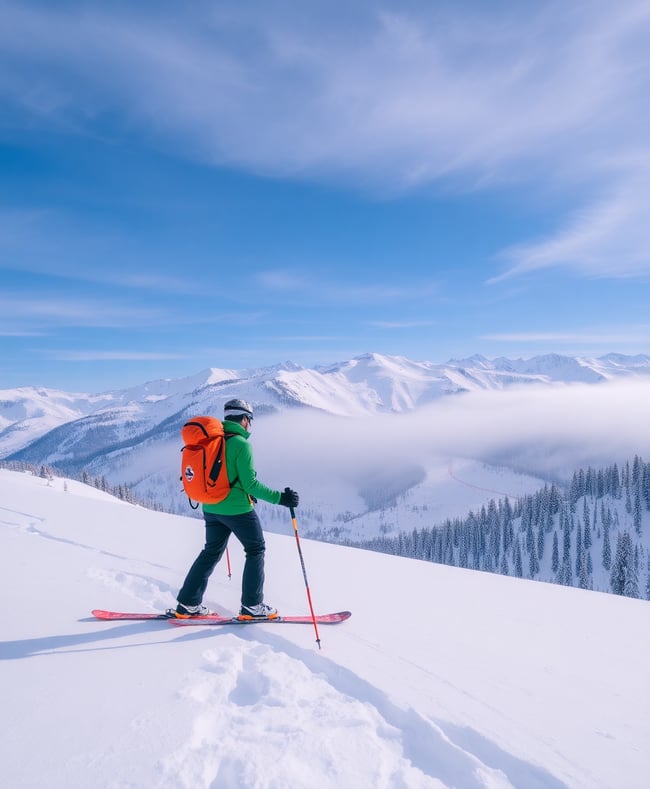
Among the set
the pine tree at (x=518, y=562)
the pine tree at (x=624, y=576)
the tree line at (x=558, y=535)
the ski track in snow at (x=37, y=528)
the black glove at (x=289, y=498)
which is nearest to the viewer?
the black glove at (x=289, y=498)

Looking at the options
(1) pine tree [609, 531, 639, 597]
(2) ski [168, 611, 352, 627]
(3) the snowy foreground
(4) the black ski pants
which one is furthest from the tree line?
(4) the black ski pants

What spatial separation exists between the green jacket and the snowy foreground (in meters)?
1.53

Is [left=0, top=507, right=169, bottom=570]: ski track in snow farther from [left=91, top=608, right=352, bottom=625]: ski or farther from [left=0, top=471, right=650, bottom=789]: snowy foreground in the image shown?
[left=91, top=608, right=352, bottom=625]: ski

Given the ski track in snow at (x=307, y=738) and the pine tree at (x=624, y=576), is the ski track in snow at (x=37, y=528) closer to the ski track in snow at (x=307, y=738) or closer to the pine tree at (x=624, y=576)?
the ski track in snow at (x=307, y=738)

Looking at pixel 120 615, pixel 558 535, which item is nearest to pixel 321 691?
pixel 120 615

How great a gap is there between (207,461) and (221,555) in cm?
135

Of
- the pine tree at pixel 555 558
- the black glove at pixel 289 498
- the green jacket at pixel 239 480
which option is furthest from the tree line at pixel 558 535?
the green jacket at pixel 239 480

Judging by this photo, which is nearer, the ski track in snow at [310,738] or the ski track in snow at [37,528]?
the ski track in snow at [310,738]

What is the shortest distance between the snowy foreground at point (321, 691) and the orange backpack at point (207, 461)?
5.67ft

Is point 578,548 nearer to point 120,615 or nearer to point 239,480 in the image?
point 239,480

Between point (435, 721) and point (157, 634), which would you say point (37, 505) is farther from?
point (435, 721)

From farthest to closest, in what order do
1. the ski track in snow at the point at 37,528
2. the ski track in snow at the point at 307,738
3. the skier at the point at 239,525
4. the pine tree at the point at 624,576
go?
1. the pine tree at the point at 624,576
2. the ski track in snow at the point at 37,528
3. the skier at the point at 239,525
4. the ski track in snow at the point at 307,738

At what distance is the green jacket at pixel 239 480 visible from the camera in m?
5.94

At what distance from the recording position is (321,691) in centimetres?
415
